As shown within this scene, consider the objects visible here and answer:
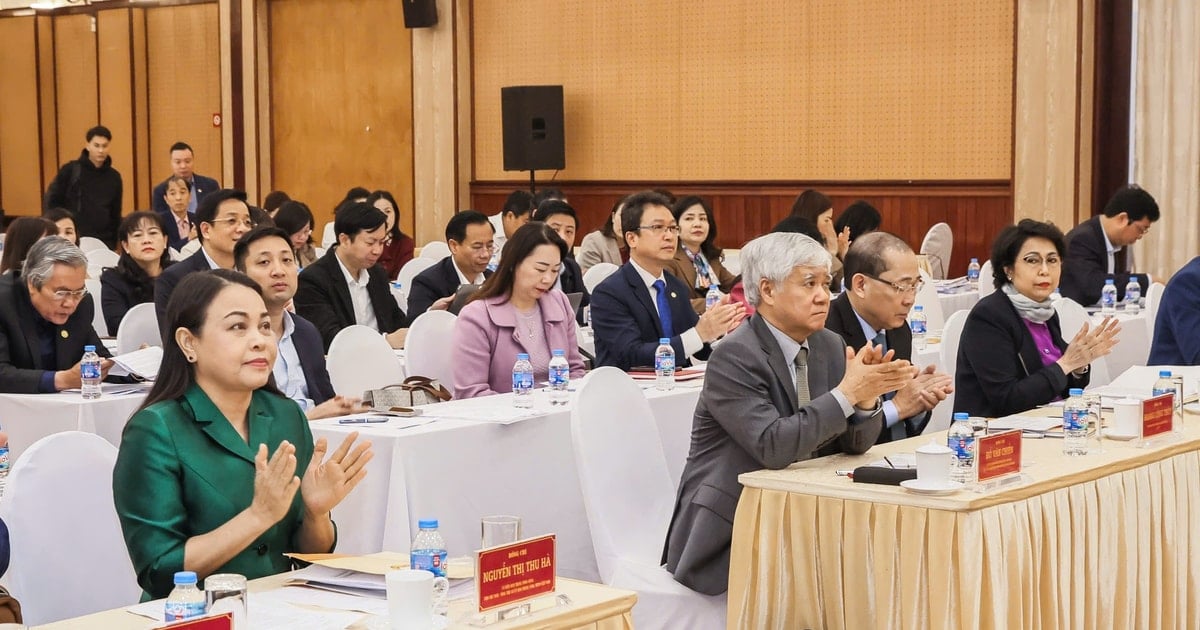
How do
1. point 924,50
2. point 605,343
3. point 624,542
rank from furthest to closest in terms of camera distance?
point 924,50
point 605,343
point 624,542

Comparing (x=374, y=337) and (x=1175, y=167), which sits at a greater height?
(x=1175, y=167)

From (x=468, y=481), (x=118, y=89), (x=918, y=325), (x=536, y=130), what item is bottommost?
(x=468, y=481)

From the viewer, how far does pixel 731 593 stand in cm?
352

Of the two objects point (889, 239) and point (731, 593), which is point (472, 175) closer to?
point (889, 239)

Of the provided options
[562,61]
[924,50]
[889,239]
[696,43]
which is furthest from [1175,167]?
[889,239]

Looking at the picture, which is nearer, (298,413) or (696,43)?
(298,413)

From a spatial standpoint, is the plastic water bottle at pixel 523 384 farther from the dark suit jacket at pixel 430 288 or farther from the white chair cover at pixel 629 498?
the dark suit jacket at pixel 430 288

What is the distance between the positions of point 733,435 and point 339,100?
11.6 meters

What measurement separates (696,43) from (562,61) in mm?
1362

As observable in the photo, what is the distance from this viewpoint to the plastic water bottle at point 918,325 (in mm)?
6814

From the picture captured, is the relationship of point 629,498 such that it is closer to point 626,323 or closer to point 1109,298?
point 626,323

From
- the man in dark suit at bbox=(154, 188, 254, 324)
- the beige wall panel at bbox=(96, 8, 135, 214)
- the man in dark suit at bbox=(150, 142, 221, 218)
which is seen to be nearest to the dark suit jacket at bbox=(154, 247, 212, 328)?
the man in dark suit at bbox=(154, 188, 254, 324)

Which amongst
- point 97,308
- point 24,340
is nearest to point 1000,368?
point 24,340

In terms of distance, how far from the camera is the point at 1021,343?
15.9 ft
